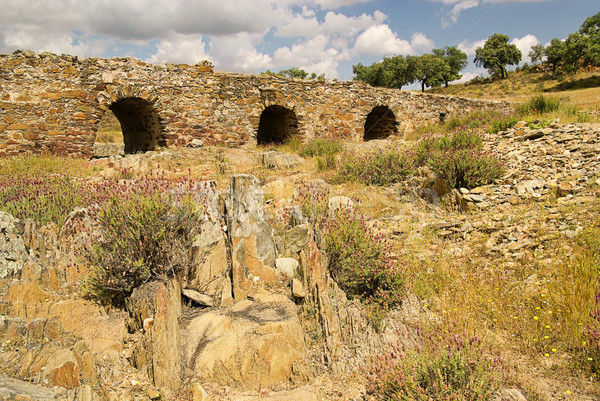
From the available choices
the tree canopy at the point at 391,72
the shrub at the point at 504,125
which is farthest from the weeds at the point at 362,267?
the tree canopy at the point at 391,72

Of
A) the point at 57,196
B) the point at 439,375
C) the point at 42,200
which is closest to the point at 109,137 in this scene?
the point at 57,196

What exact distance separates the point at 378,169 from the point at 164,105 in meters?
6.94

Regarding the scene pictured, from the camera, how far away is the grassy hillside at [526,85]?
28.2 metres

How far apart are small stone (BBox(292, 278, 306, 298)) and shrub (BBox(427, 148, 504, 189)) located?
4.18m

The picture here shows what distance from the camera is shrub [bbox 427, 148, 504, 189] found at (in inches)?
253

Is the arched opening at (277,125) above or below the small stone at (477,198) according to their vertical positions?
above

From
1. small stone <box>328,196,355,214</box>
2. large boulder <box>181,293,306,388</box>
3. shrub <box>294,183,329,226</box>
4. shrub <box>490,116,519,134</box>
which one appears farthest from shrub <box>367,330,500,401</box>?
shrub <box>490,116,519,134</box>

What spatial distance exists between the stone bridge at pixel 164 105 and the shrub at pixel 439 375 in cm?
1014

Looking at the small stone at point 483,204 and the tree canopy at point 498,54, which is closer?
the small stone at point 483,204

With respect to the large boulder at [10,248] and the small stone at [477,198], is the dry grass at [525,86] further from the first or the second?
the large boulder at [10,248]

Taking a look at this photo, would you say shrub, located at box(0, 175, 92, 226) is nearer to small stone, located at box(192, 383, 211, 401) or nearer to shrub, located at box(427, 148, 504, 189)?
small stone, located at box(192, 383, 211, 401)

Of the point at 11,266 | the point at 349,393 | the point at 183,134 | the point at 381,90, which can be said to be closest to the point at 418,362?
the point at 349,393

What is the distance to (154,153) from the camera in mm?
9625

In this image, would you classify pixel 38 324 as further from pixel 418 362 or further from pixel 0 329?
pixel 418 362
